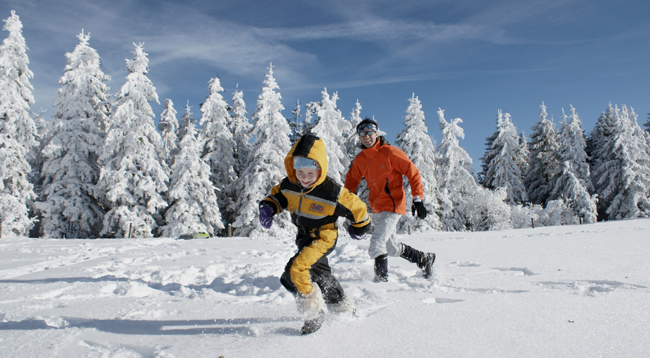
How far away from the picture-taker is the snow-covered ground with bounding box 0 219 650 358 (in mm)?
1994

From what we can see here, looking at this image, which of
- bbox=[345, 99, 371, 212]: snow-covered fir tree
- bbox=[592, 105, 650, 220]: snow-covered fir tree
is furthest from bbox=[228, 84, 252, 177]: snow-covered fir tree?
bbox=[592, 105, 650, 220]: snow-covered fir tree

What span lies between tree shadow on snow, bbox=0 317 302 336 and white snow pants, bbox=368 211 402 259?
4.36 ft

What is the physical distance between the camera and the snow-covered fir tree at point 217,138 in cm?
2356

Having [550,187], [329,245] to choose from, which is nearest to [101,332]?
[329,245]

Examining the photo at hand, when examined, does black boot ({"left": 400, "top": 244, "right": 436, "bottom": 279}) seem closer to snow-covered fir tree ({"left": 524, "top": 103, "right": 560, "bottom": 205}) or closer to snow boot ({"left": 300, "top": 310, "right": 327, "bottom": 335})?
snow boot ({"left": 300, "top": 310, "right": 327, "bottom": 335})

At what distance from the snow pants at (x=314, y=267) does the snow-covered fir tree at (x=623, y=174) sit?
3321 cm

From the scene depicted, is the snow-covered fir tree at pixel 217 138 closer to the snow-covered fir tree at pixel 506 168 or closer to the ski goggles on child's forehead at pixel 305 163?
the ski goggles on child's forehead at pixel 305 163

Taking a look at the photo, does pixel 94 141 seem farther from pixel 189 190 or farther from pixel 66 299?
pixel 66 299

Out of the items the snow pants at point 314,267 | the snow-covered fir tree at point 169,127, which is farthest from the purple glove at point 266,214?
the snow-covered fir tree at point 169,127

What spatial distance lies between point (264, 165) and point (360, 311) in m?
18.0

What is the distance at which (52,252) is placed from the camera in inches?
278

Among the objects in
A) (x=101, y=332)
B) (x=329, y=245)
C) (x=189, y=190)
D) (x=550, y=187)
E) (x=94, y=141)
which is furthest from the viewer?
(x=550, y=187)

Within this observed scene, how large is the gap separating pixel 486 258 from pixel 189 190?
61.8ft

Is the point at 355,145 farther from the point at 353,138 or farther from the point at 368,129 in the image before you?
the point at 368,129
